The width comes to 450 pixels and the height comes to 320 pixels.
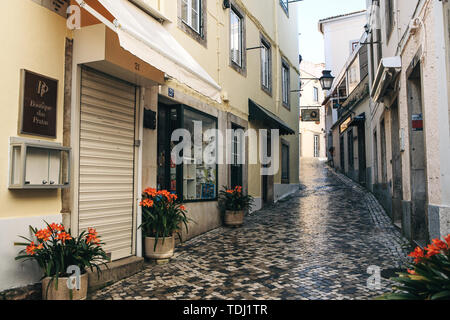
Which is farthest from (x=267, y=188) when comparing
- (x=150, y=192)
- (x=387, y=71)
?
(x=150, y=192)

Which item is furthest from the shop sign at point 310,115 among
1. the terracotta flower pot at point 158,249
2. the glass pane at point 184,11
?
the terracotta flower pot at point 158,249

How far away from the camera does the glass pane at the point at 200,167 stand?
794 centimetres

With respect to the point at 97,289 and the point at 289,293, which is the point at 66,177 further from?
the point at 289,293

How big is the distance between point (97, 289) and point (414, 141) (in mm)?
5657

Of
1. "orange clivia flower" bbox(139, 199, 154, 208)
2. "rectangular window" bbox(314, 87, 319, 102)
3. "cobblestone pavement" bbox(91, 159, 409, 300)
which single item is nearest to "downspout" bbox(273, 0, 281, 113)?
"cobblestone pavement" bbox(91, 159, 409, 300)

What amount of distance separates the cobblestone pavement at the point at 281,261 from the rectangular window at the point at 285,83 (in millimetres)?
6813

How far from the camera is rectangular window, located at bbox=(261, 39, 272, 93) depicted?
43.0 ft

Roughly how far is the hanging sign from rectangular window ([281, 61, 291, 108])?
936 centimetres

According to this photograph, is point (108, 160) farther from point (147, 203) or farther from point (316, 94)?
point (316, 94)

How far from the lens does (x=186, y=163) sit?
793cm

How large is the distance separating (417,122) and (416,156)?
0.60 metres

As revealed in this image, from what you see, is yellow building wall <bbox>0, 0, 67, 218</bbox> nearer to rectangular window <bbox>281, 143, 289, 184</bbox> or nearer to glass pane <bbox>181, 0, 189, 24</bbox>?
glass pane <bbox>181, 0, 189, 24</bbox>

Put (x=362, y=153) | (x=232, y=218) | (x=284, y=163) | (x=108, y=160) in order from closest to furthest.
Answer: (x=108, y=160) < (x=232, y=218) < (x=284, y=163) < (x=362, y=153)

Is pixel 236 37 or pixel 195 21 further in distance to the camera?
pixel 236 37
